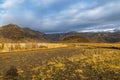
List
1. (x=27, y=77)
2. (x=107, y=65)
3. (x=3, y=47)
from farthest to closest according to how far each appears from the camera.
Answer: (x=3, y=47) → (x=107, y=65) → (x=27, y=77)

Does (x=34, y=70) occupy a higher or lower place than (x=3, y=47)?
lower

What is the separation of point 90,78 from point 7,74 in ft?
20.9

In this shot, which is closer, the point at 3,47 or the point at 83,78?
the point at 83,78

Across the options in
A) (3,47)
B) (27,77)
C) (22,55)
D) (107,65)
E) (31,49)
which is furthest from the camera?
(31,49)

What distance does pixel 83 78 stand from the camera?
16281 millimetres

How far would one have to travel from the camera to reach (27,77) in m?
17.3

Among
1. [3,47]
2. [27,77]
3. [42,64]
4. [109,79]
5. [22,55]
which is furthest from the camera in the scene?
[3,47]

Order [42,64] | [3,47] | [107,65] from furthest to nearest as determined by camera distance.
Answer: [3,47] < [42,64] < [107,65]

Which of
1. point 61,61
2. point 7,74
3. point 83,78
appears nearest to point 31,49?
point 61,61

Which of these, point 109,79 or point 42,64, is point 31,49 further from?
point 109,79

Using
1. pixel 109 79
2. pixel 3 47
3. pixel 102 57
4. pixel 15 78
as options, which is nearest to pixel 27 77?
pixel 15 78

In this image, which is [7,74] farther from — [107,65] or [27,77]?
[107,65]

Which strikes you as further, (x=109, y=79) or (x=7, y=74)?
(x=7, y=74)

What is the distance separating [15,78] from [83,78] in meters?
5.03
